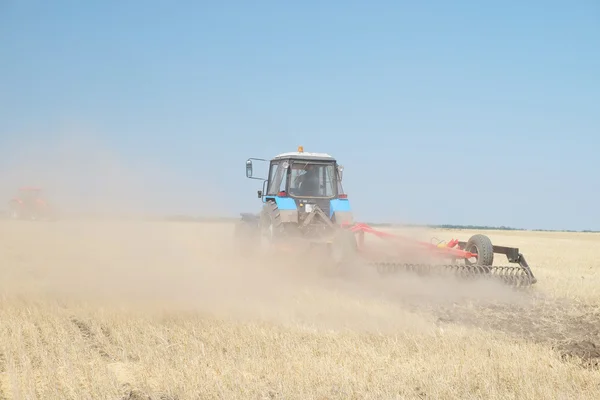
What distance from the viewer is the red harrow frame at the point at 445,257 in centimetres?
1190

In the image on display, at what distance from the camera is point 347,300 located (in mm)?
9914

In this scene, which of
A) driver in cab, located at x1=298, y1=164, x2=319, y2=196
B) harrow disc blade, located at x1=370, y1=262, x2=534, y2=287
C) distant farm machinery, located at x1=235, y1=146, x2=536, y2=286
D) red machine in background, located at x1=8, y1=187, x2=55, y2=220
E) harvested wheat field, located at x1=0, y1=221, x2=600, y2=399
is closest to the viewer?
harvested wheat field, located at x1=0, y1=221, x2=600, y2=399

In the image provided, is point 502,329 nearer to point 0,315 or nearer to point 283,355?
point 283,355

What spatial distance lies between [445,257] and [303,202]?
308 cm

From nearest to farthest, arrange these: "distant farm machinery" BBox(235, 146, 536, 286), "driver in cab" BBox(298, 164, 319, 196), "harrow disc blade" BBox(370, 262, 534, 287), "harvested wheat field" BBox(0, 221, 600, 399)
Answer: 1. "harvested wheat field" BBox(0, 221, 600, 399)
2. "harrow disc blade" BBox(370, 262, 534, 287)
3. "distant farm machinery" BBox(235, 146, 536, 286)
4. "driver in cab" BBox(298, 164, 319, 196)

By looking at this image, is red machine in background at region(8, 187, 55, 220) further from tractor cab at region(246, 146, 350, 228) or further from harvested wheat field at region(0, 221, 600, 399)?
tractor cab at region(246, 146, 350, 228)

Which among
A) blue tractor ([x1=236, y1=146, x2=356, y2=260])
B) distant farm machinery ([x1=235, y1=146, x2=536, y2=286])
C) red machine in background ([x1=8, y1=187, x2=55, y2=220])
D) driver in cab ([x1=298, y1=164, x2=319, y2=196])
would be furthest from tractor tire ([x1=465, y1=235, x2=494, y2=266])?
red machine in background ([x1=8, y1=187, x2=55, y2=220])

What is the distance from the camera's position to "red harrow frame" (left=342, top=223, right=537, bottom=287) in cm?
1190

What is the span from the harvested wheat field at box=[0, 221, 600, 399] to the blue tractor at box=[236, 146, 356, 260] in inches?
33.5

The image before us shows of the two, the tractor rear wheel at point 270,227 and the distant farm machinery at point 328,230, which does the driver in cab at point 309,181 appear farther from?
the tractor rear wheel at point 270,227

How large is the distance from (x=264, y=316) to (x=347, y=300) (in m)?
1.96

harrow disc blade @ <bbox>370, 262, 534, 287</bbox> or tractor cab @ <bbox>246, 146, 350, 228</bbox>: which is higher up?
tractor cab @ <bbox>246, 146, 350, 228</bbox>

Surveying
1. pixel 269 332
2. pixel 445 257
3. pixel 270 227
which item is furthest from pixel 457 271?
pixel 269 332

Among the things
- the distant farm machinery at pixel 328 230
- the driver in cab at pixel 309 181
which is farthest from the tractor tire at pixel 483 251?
the driver in cab at pixel 309 181
